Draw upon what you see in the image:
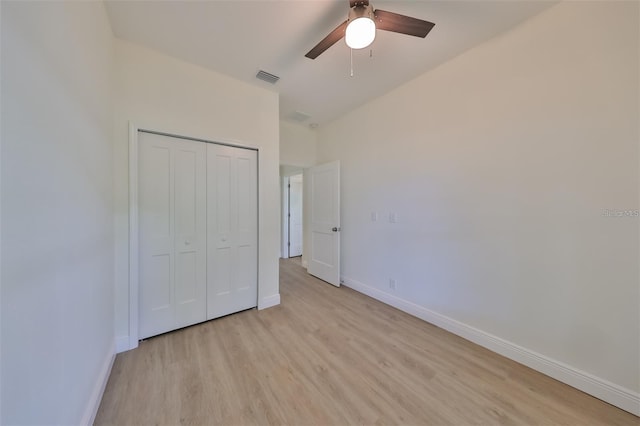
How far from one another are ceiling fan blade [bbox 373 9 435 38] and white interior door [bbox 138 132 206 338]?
198cm

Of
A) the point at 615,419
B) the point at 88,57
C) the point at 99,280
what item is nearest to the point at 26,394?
the point at 99,280

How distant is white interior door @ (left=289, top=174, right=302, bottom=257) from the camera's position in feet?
18.6

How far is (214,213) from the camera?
8.20ft

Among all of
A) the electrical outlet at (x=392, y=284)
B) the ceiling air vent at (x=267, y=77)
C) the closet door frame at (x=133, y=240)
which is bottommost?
the electrical outlet at (x=392, y=284)

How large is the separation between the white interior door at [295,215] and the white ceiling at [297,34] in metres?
3.09

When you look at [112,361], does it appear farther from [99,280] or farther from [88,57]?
[88,57]

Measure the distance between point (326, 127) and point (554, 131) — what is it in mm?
2961

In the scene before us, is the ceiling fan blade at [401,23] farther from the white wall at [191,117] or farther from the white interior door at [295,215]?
the white interior door at [295,215]

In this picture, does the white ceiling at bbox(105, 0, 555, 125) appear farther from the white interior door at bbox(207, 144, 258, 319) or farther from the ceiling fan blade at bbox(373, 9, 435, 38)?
the white interior door at bbox(207, 144, 258, 319)

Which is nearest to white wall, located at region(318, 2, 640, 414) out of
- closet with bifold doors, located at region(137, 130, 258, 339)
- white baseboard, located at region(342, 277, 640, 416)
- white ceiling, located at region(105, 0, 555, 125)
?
white baseboard, located at region(342, 277, 640, 416)

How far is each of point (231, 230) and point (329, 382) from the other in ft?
5.87

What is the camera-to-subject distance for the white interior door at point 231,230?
8.17ft

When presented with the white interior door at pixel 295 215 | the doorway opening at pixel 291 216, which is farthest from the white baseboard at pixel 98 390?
the white interior door at pixel 295 215

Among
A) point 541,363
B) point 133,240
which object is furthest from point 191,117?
point 541,363
